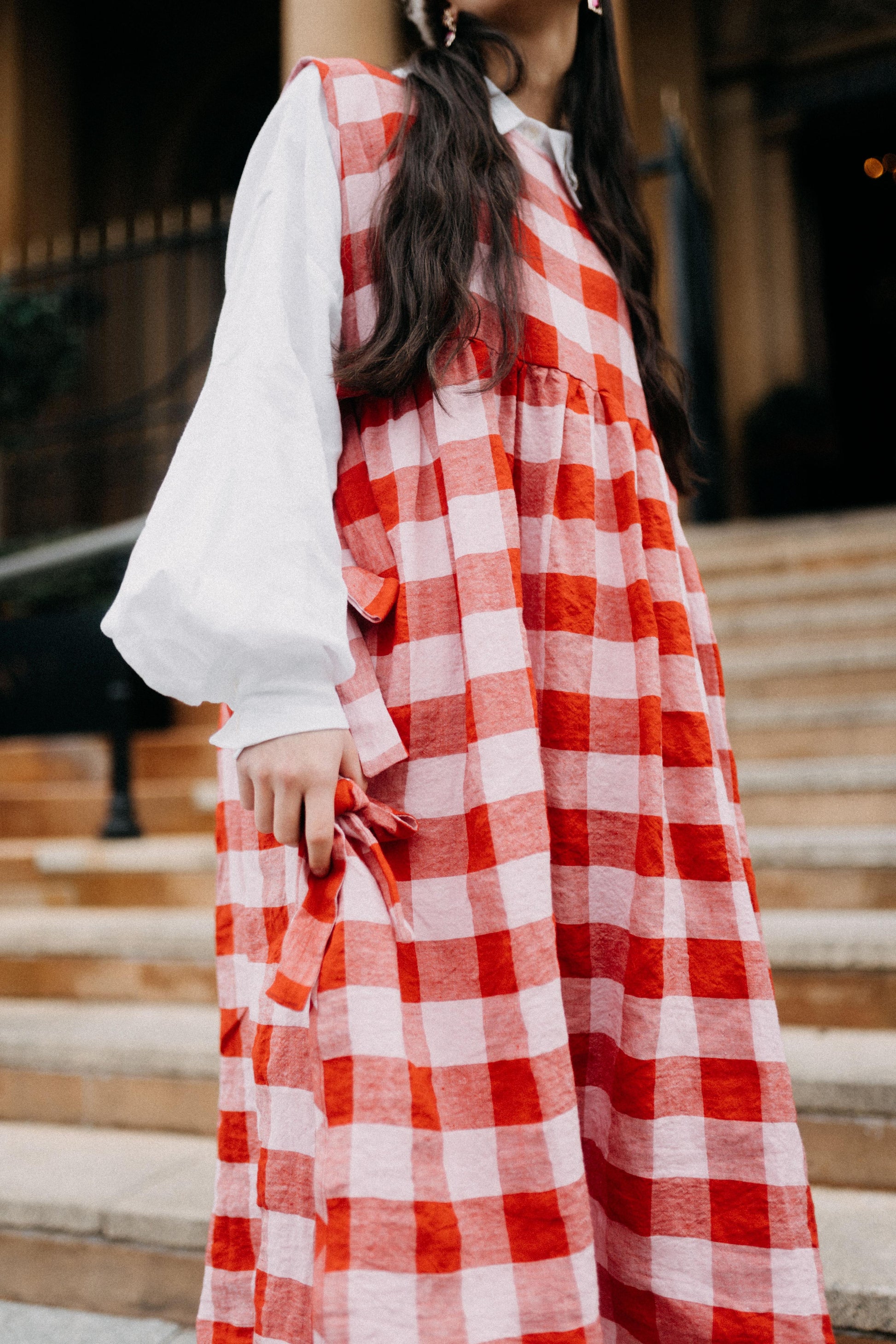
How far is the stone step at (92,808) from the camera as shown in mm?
3141

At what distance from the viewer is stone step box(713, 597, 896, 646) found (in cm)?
329

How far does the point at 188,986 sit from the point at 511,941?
1627 mm

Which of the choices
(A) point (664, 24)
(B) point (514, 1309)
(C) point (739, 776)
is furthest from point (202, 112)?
(B) point (514, 1309)

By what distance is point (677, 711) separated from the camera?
0.96 m

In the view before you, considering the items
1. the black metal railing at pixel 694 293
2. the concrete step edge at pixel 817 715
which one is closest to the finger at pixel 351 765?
the concrete step edge at pixel 817 715

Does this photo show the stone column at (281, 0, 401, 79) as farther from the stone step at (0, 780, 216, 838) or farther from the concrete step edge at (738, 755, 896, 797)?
the concrete step edge at (738, 755, 896, 797)

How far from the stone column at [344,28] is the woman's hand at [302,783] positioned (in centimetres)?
452

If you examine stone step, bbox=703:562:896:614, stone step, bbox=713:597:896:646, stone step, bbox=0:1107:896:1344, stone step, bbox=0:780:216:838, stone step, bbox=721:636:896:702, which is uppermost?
stone step, bbox=703:562:896:614

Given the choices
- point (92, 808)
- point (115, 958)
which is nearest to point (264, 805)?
point (115, 958)

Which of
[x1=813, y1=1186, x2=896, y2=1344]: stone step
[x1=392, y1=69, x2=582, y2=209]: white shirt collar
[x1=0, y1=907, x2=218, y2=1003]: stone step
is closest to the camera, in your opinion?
[x1=392, y1=69, x2=582, y2=209]: white shirt collar

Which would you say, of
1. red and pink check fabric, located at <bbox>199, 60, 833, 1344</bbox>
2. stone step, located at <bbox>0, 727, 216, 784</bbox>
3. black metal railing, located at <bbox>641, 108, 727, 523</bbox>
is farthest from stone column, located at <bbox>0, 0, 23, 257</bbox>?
red and pink check fabric, located at <bbox>199, 60, 833, 1344</bbox>

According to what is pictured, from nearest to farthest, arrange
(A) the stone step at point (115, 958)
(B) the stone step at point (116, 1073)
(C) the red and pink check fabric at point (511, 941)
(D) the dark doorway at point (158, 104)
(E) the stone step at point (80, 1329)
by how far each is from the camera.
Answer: (C) the red and pink check fabric at point (511, 941) < (E) the stone step at point (80, 1329) < (B) the stone step at point (116, 1073) < (A) the stone step at point (115, 958) < (D) the dark doorway at point (158, 104)

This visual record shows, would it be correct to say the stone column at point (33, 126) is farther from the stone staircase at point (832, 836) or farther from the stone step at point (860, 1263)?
the stone step at point (860, 1263)

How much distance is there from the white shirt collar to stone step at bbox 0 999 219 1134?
61.1 inches
